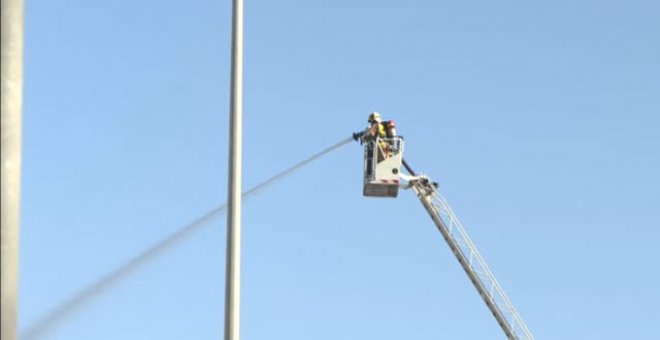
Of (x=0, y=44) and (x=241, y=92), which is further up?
(x=241, y=92)

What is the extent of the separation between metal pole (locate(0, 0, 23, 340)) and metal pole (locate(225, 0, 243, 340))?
1324 centimetres

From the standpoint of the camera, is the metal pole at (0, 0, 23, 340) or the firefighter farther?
the firefighter

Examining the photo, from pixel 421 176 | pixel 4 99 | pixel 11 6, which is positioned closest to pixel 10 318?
pixel 4 99

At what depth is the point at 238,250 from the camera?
71.9ft

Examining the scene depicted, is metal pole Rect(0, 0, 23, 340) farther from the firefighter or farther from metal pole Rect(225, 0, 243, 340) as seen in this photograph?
the firefighter

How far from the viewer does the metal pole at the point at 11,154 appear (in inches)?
326

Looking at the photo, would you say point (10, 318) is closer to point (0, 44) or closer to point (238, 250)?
point (0, 44)

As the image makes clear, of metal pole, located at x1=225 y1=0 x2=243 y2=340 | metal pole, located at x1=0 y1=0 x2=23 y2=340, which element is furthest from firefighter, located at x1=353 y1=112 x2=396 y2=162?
metal pole, located at x1=0 y1=0 x2=23 y2=340

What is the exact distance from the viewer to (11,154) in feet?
27.5

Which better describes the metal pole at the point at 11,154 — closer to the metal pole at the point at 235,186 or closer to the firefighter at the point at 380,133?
the metal pole at the point at 235,186

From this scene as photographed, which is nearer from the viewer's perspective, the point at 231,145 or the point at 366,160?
the point at 231,145

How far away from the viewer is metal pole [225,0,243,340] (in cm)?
2161

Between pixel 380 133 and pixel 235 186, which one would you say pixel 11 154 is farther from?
pixel 380 133

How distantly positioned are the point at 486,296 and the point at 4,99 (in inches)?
1471
